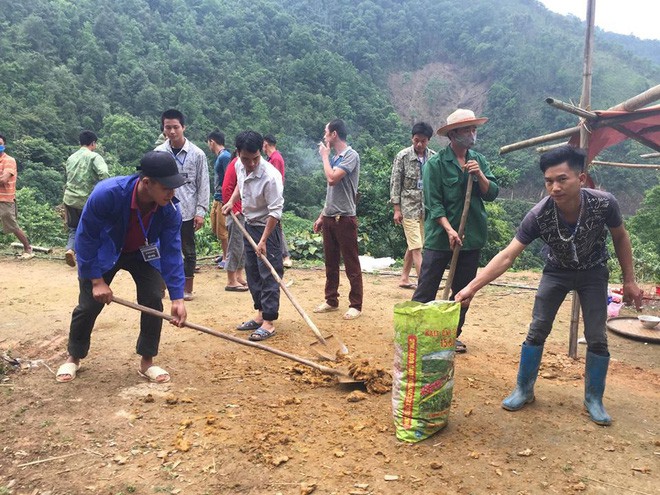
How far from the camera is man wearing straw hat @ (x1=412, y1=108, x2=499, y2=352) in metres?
3.98

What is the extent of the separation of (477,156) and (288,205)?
28.9 metres

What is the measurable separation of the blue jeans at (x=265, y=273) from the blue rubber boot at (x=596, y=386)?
8.60ft

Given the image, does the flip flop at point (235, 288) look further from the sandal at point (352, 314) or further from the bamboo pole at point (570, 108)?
the bamboo pole at point (570, 108)

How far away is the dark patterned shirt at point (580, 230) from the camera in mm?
2934

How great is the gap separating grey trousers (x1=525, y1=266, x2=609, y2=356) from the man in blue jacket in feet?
7.81

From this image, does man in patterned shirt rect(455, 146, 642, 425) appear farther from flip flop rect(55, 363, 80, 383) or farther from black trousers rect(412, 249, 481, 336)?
flip flop rect(55, 363, 80, 383)

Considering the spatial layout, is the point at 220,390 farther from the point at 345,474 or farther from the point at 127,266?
the point at 345,474

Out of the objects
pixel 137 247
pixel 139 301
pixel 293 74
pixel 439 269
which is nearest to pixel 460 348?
pixel 439 269

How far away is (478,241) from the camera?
4.05 m

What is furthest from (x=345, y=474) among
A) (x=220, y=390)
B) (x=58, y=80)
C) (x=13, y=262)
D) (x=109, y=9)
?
(x=109, y=9)

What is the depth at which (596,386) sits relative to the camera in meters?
3.07

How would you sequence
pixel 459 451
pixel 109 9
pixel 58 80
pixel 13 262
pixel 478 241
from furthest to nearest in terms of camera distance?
1. pixel 109 9
2. pixel 58 80
3. pixel 13 262
4. pixel 478 241
5. pixel 459 451

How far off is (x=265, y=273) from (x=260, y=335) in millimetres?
580

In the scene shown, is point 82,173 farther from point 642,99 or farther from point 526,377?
point 642,99
